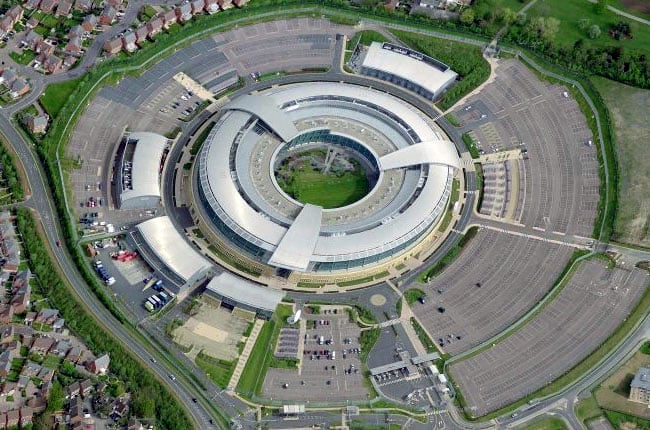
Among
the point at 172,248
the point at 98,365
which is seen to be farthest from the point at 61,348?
the point at 172,248

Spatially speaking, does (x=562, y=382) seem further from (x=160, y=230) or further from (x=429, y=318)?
(x=160, y=230)

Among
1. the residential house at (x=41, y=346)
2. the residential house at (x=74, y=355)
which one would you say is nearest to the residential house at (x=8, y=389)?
the residential house at (x=41, y=346)

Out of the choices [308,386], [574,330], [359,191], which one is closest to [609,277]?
[574,330]

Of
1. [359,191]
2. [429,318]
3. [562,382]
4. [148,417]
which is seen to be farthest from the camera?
[359,191]

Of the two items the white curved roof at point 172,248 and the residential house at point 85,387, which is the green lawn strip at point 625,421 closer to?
the white curved roof at point 172,248

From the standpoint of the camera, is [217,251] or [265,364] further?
[217,251]

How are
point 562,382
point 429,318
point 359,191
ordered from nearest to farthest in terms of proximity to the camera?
point 562,382 < point 429,318 < point 359,191
